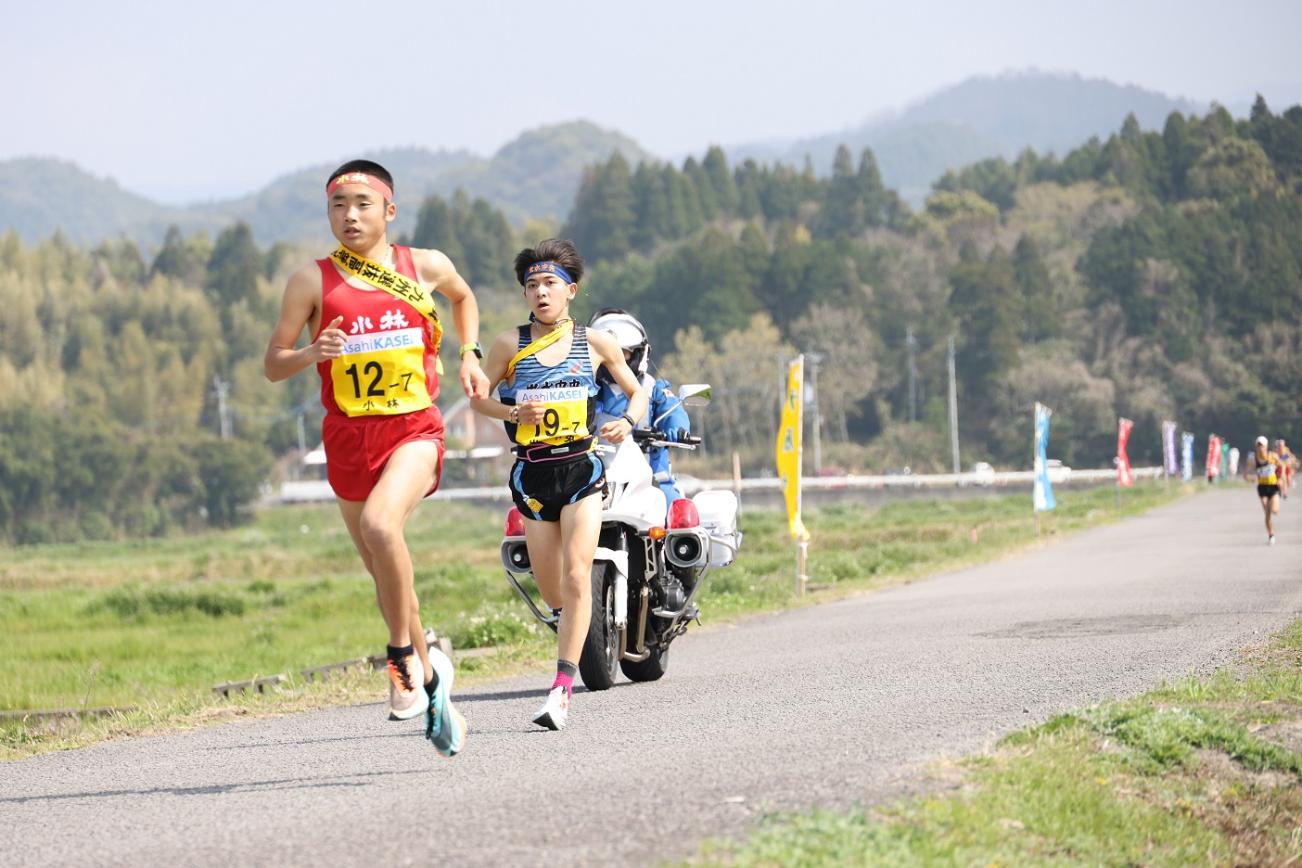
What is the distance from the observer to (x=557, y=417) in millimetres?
7941

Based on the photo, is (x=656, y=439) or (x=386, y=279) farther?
(x=656, y=439)

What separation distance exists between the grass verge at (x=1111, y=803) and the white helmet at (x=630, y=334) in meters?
3.56

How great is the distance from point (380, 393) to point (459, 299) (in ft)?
Answer: 2.28

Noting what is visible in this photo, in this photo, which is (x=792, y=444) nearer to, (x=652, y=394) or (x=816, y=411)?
(x=652, y=394)

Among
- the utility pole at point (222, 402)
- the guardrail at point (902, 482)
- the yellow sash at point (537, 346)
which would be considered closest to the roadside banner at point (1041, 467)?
the yellow sash at point (537, 346)

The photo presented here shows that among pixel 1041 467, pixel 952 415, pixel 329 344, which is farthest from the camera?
pixel 952 415

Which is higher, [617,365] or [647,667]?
[617,365]

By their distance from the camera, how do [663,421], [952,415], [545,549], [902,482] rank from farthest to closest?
1. [952,415]
2. [902,482]
3. [663,421]
4. [545,549]

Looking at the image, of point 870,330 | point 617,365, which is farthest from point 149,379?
point 617,365

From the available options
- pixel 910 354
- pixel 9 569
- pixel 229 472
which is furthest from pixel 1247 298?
pixel 9 569

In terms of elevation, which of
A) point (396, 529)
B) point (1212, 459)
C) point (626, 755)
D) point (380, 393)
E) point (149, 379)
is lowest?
point (1212, 459)

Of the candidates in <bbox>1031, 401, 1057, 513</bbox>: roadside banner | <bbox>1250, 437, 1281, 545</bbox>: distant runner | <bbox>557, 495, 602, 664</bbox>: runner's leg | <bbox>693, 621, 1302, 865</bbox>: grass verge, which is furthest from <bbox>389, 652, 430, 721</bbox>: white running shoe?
<bbox>1031, 401, 1057, 513</bbox>: roadside banner

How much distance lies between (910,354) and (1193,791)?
375 ft

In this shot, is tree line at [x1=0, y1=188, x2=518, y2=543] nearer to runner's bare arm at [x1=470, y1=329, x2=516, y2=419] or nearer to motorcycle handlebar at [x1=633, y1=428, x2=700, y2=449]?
motorcycle handlebar at [x1=633, y1=428, x2=700, y2=449]
